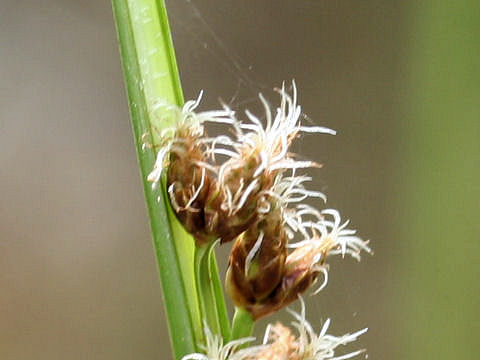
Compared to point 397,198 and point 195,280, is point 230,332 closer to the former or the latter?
point 195,280

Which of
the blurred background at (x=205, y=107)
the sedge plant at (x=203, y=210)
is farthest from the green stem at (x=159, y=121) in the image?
the blurred background at (x=205, y=107)

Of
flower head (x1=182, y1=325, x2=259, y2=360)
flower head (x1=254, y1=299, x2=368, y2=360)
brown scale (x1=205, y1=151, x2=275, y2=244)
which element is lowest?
flower head (x1=254, y1=299, x2=368, y2=360)

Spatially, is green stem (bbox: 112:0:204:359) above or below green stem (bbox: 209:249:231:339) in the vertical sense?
above

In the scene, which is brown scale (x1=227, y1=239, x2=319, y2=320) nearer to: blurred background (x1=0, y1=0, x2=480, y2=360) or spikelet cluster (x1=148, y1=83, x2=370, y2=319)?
spikelet cluster (x1=148, y1=83, x2=370, y2=319)

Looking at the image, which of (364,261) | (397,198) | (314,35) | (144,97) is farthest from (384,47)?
(144,97)

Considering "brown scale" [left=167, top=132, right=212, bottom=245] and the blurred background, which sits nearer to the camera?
"brown scale" [left=167, top=132, right=212, bottom=245]

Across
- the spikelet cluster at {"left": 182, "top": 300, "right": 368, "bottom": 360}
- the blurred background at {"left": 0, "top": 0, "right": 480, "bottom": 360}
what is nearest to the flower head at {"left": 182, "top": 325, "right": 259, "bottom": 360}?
the spikelet cluster at {"left": 182, "top": 300, "right": 368, "bottom": 360}

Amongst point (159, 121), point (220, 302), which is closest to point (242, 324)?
point (220, 302)
